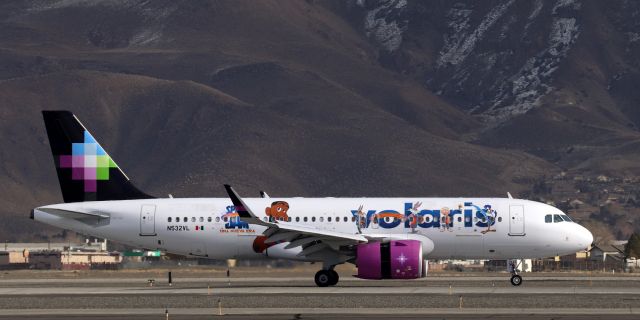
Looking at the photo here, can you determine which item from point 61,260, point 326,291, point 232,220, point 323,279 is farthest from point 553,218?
point 61,260

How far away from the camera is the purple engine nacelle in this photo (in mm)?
65812

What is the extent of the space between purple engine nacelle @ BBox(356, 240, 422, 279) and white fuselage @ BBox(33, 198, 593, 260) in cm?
222

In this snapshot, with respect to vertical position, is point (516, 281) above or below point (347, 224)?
below

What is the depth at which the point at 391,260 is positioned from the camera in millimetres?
65875

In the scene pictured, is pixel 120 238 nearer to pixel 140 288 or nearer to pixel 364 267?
pixel 140 288

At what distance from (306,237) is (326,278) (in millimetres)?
2747

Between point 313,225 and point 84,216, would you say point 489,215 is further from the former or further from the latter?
point 84,216

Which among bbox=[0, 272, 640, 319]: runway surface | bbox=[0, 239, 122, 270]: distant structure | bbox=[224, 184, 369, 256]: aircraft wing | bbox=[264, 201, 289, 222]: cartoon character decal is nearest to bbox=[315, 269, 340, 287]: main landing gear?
bbox=[0, 272, 640, 319]: runway surface

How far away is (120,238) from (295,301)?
16.2 meters

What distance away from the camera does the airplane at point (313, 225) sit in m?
67.1

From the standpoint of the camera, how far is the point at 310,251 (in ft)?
224
